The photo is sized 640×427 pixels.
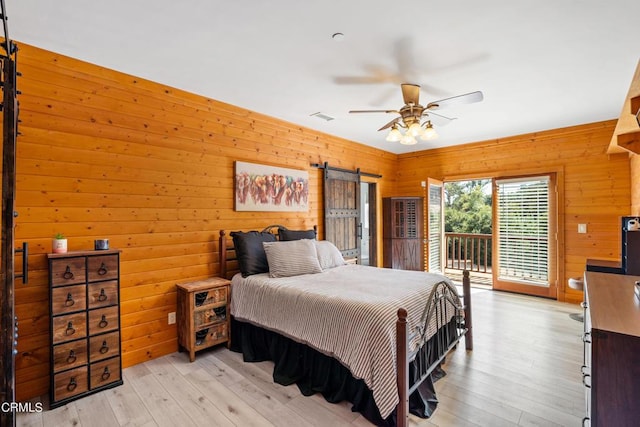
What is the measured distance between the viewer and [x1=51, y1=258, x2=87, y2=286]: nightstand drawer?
2.24 m

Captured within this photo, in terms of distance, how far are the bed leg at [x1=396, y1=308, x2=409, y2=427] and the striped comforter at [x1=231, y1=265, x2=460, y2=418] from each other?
4 centimetres

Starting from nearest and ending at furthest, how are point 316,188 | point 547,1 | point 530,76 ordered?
point 547,1 < point 530,76 < point 316,188

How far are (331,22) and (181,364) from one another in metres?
3.20

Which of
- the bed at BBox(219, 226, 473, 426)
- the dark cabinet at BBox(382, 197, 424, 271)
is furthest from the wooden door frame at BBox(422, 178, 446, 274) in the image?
the bed at BBox(219, 226, 473, 426)

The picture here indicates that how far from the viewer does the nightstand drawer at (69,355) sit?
2254mm

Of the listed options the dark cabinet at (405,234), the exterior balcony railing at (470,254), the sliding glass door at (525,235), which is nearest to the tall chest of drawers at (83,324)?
the dark cabinet at (405,234)

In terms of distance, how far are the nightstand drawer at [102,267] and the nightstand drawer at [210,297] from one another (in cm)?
74

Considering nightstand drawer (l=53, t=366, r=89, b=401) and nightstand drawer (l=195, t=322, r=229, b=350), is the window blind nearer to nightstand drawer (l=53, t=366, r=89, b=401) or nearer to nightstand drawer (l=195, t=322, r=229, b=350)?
nightstand drawer (l=195, t=322, r=229, b=350)

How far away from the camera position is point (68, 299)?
230cm

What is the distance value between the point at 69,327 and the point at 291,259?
6.20ft

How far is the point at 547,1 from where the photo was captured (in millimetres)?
1935

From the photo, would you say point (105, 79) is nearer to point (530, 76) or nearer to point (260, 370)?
point (260, 370)

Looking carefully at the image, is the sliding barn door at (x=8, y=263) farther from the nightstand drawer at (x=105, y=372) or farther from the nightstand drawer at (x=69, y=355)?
the nightstand drawer at (x=105, y=372)

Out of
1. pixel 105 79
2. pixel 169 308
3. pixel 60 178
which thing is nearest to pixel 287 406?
pixel 169 308
